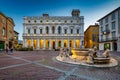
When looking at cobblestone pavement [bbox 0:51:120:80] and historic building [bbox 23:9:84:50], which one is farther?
historic building [bbox 23:9:84:50]

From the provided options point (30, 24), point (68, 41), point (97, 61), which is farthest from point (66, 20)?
point (97, 61)

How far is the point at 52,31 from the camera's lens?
147 ft

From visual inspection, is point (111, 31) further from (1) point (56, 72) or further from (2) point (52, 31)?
(1) point (56, 72)

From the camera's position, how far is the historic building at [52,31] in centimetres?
4425

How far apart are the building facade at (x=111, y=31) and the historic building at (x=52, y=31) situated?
8985mm

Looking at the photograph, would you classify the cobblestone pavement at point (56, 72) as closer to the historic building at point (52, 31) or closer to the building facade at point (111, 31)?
the building facade at point (111, 31)

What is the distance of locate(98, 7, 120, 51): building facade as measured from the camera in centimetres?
3111

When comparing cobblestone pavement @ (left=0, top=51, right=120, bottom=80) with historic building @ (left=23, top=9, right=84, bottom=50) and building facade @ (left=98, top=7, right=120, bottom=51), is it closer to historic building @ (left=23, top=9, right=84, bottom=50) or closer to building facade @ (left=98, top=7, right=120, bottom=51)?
building facade @ (left=98, top=7, right=120, bottom=51)

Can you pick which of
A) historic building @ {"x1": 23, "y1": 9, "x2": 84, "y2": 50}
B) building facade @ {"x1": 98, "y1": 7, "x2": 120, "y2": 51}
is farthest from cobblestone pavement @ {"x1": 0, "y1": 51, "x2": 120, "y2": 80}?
historic building @ {"x1": 23, "y1": 9, "x2": 84, "y2": 50}

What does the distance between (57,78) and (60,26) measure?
39619mm

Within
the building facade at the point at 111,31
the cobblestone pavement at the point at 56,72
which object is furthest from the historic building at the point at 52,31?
the cobblestone pavement at the point at 56,72

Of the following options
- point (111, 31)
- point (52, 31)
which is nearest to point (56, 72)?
point (111, 31)

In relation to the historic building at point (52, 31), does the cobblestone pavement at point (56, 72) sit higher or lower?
lower

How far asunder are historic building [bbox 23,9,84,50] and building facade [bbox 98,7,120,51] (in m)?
8.99
